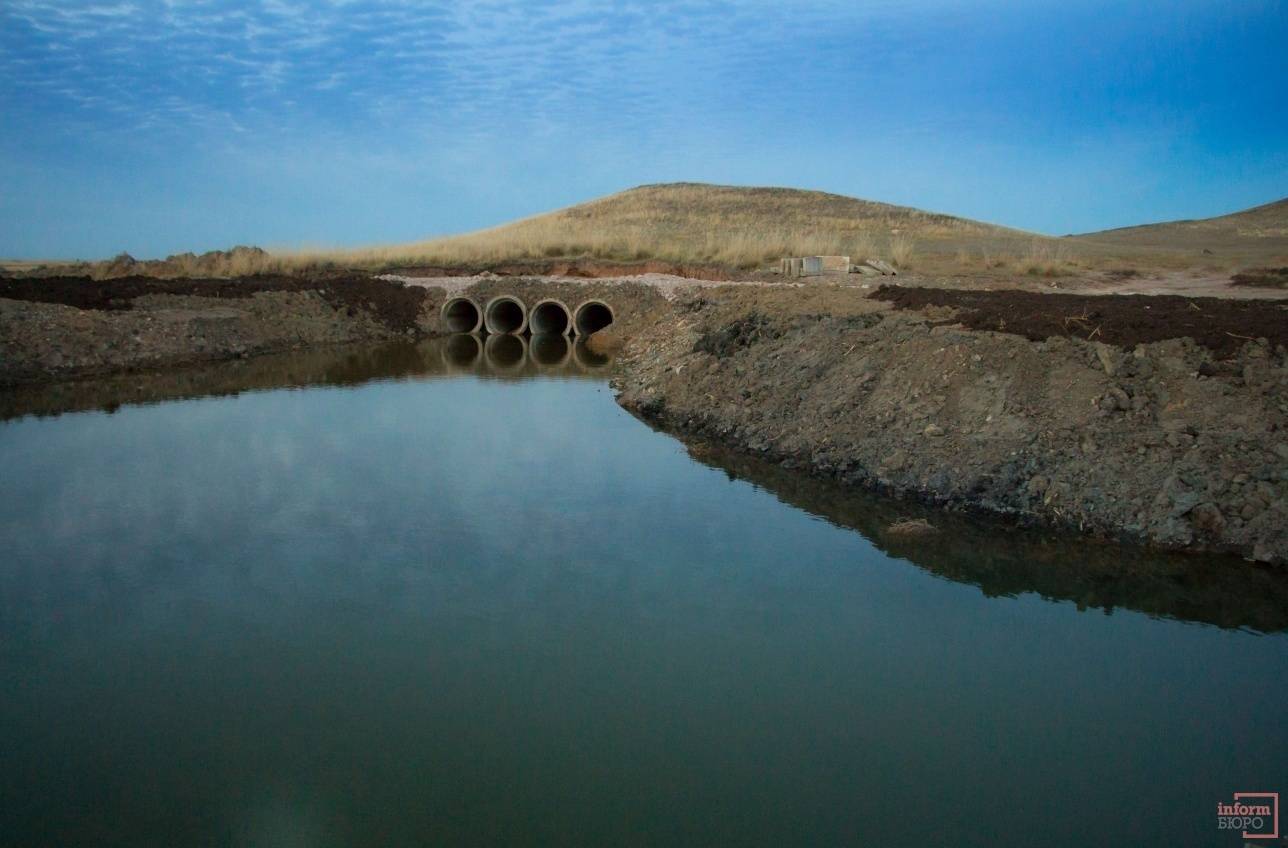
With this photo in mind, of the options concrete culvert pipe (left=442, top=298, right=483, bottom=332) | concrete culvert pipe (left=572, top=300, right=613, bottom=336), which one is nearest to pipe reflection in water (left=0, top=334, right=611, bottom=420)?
concrete culvert pipe (left=442, top=298, right=483, bottom=332)

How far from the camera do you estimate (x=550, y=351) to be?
57.1 ft

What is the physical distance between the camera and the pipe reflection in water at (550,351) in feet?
52.2

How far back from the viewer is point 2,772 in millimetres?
3820

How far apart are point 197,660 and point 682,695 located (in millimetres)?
2406

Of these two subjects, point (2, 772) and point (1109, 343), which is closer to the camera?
point (2, 772)

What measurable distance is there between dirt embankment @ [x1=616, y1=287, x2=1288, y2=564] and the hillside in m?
15.2

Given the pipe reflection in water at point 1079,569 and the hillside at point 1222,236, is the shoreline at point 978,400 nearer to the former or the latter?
the pipe reflection in water at point 1079,569

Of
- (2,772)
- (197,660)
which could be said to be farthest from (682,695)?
(2,772)

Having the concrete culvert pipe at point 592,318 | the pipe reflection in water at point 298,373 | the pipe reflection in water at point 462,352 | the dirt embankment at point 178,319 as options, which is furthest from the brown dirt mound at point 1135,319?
the dirt embankment at point 178,319

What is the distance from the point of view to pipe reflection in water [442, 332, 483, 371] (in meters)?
15.7

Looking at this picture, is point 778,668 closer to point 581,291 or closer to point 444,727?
point 444,727

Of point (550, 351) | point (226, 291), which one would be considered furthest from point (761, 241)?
point (226, 291)

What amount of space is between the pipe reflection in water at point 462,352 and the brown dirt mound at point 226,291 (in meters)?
1.14

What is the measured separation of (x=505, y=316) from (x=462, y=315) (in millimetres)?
1032
